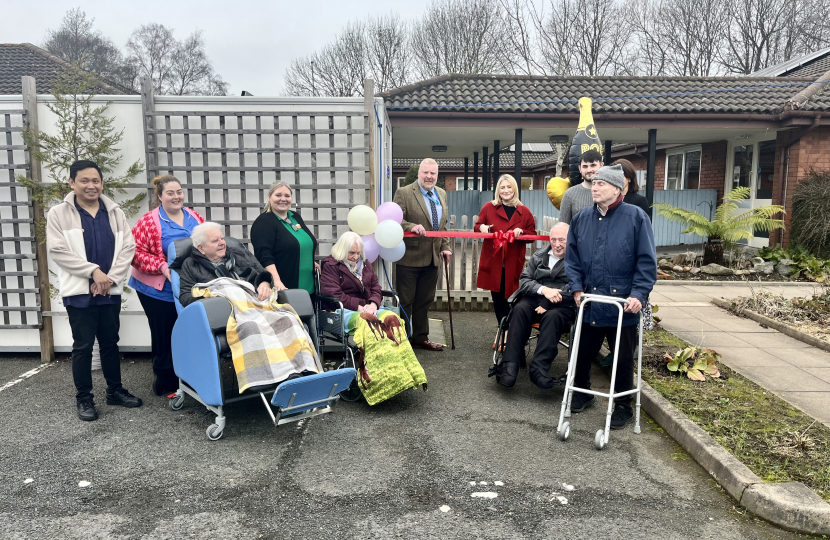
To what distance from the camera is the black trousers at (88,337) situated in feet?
13.0

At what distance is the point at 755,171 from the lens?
13281 millimetres

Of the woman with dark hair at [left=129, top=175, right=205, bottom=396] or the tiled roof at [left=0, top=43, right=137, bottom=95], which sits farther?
the tiled roof at [left=0, top=43, right=137, bottom=95]

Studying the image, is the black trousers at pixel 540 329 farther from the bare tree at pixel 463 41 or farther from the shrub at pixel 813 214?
the bare tree at pixel 463 41

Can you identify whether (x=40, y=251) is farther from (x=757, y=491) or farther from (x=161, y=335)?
(x=757, y=491)

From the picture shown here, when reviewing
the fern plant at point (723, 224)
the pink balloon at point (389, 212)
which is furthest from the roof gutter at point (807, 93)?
the pink balloon at point (389, 212)

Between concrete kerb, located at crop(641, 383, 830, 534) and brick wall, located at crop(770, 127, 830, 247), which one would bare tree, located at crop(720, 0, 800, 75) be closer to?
brick wall, located at crop(770, 127, 830, 247)

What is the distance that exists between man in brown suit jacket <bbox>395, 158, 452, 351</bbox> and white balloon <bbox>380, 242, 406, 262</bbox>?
0.24m

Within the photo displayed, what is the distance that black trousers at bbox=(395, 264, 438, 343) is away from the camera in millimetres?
5715

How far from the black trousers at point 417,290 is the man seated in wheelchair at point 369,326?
0.98 m

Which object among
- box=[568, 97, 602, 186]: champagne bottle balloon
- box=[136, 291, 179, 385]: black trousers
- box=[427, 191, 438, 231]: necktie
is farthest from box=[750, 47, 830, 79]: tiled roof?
box=[136, 291, 179, 385]: black trousers

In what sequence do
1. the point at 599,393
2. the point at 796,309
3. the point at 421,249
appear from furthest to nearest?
the point at 796,309
the point at 421,249
the point at 599,393

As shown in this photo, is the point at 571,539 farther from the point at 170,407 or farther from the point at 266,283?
the point at 170,407

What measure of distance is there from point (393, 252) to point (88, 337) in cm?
253

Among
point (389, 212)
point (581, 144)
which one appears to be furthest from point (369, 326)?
point (581, 144)
